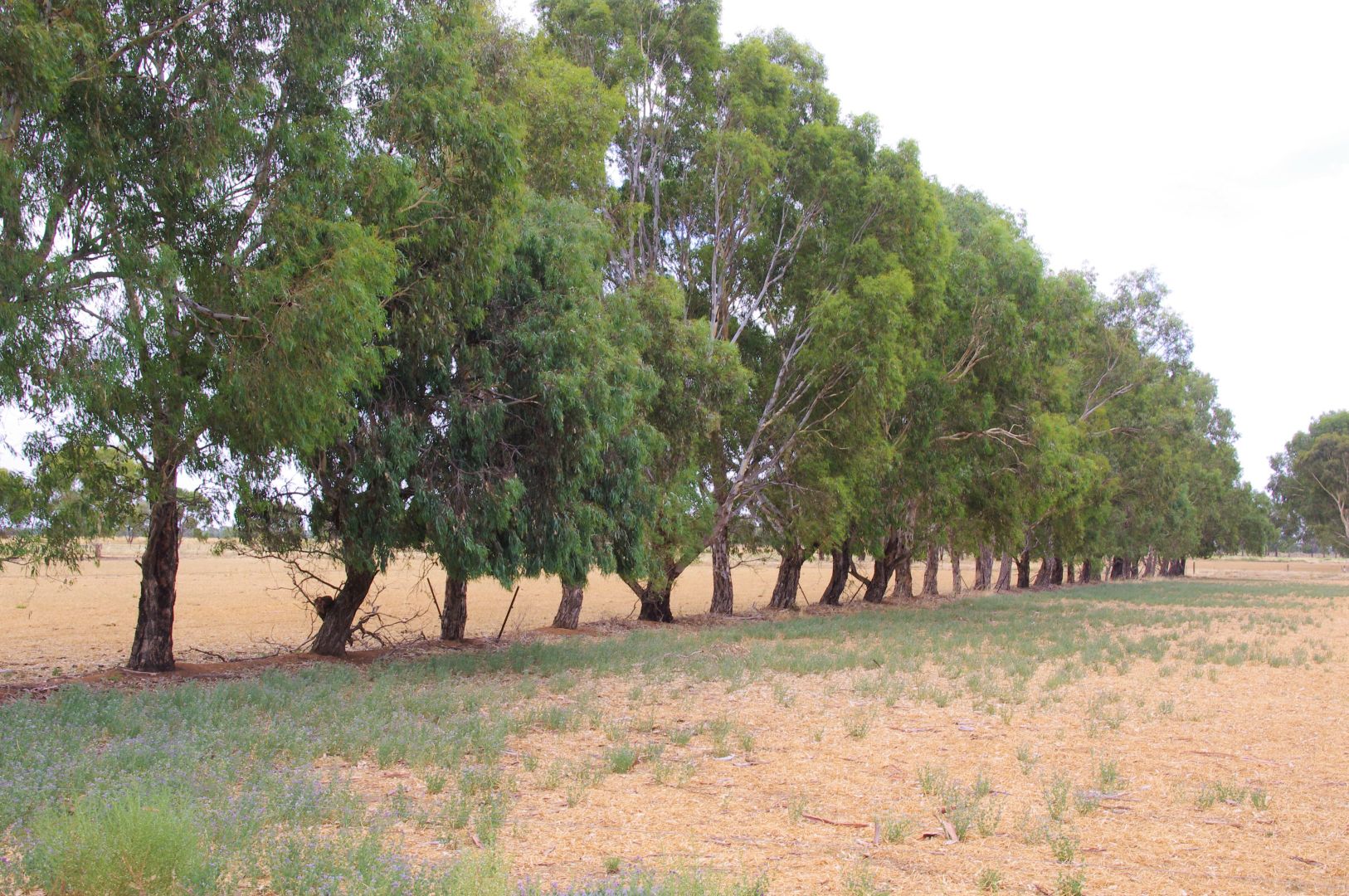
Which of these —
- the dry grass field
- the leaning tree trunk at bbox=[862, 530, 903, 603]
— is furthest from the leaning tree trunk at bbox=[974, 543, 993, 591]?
the dry grass field

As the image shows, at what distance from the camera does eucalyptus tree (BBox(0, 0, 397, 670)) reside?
9.00m

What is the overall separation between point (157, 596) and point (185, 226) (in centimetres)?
599

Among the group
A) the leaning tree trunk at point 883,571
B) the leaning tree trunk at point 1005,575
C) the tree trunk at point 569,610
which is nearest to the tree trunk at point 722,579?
the tree trunk at point 569,610

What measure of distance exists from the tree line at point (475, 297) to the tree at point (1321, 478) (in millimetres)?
67403

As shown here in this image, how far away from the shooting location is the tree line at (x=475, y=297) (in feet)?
32.4

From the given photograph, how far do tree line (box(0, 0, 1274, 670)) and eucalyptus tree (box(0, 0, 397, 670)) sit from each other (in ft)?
0.14

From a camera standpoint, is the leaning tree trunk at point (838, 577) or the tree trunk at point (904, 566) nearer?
the leaning tree trunk at point (838, 577)

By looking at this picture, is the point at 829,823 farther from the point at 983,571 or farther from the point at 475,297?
the point at 983,571

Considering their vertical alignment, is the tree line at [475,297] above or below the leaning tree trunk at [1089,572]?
above

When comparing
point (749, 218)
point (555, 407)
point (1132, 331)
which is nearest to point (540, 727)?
point (555, 407)

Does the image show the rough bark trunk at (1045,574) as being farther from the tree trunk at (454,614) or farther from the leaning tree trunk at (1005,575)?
the tree trunk at (454,614)

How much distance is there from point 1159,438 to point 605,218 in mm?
33156

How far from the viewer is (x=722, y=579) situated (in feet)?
93.7

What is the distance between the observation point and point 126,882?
4.49 metres
